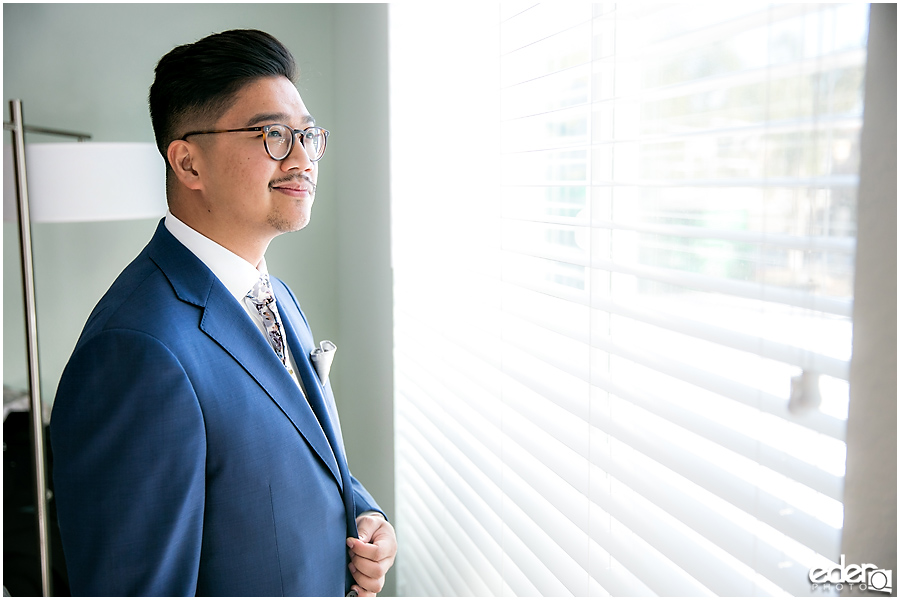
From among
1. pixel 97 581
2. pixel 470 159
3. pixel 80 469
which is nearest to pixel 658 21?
pixel 470 159

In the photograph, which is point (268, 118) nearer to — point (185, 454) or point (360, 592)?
point (185, 454)

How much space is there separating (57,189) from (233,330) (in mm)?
1473

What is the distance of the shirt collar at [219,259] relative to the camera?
3.74 feet

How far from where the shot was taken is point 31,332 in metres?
2.13

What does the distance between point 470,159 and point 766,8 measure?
0.87 metres

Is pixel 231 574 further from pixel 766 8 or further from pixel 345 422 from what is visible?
pixel 345 422

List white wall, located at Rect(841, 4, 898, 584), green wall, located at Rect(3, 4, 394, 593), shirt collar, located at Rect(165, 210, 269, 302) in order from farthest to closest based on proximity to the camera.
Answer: green wall, located at Rect(3, 4, 394, 593), shirt collar, located at Rect(165, 210, 269, 302), white wall, located at Rect(841, 4, 898, 584)

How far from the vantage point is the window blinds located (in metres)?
0.77

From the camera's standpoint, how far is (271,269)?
292 cm

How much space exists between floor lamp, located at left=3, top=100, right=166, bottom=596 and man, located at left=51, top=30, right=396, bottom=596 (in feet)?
3.53

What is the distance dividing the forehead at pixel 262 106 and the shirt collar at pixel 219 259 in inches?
8.0

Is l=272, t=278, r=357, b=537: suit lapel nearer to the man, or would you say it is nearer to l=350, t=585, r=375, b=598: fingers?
the man

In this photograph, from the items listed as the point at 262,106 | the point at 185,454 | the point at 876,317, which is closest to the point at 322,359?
the point at 185,454

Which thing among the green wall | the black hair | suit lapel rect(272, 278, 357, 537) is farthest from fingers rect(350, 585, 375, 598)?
the green wall
